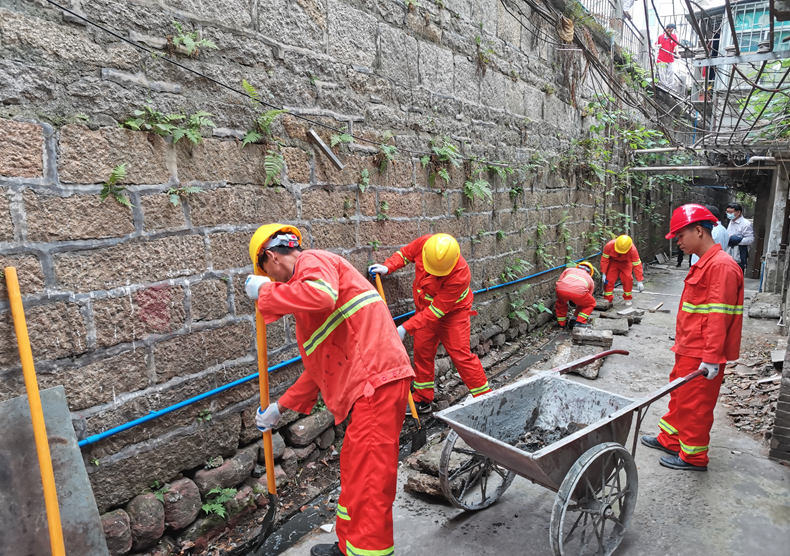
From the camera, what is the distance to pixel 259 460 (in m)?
3.55

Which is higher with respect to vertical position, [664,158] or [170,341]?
[664,158]

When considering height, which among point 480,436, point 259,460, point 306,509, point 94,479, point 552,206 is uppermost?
point 552,206

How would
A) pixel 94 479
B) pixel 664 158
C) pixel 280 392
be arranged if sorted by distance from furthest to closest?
pixel 664 158 → pixel 280 392 → pixel 94 479

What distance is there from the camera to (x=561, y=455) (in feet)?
8.14

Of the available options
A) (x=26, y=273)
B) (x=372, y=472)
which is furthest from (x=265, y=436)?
(x=26, y=273)

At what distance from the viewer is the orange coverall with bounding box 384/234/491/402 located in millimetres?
4473

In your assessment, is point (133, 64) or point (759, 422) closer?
point (133, 64)

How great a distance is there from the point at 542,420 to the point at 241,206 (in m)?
2.55

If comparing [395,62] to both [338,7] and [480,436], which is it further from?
[480,436]

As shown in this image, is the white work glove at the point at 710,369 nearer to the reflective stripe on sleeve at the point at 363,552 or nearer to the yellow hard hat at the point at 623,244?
the reflective stripe on sleeve at the point at 363,552

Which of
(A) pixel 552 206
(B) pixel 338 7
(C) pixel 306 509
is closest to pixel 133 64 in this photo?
(B) pixel 338 7

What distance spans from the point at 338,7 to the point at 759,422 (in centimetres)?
519

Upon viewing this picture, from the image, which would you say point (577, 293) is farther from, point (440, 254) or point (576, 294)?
point (440, 254)

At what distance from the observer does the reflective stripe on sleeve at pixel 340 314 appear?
259 cm
